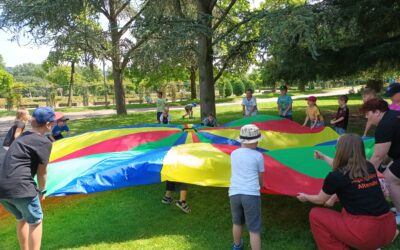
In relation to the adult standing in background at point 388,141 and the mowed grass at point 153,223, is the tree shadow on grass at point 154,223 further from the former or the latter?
the adult standing in background at point 388,141

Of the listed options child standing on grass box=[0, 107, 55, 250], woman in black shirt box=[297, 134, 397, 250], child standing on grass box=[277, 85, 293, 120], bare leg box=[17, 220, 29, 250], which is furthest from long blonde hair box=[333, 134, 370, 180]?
child standing on grass box=[277, 85, 293, 120]

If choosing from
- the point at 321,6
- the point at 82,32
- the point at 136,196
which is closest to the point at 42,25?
the point at 82,32

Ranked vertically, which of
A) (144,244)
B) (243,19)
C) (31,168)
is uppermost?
(243,19)

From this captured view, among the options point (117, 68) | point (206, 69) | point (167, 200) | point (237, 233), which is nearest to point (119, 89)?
point (117, 68)

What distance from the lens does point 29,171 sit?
10.6 feet

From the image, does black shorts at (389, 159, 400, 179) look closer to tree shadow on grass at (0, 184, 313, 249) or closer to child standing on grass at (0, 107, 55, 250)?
tree shadow on grass at (0, 184, 313, 249)

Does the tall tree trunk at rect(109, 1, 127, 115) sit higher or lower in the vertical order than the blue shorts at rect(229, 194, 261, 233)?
higher

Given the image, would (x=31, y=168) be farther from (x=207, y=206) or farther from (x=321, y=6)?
(x=321, y=6)

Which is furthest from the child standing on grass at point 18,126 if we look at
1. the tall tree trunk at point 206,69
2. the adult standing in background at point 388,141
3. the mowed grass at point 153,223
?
the tall tree trunk at point 206,69

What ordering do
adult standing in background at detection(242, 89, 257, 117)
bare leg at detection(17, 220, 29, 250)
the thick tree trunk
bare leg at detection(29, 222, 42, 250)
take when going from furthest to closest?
the thick tree trunk < adult standing in background at detection(242, 89, 257, 117) < bare leg at detection(17, 220, 29, 250) < bare leg at detection(29, 222, 42, 250)

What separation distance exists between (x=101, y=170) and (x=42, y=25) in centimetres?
623

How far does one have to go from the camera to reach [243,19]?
8.51 m

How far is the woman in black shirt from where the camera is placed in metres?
3.06

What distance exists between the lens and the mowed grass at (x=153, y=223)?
3.97 meters
